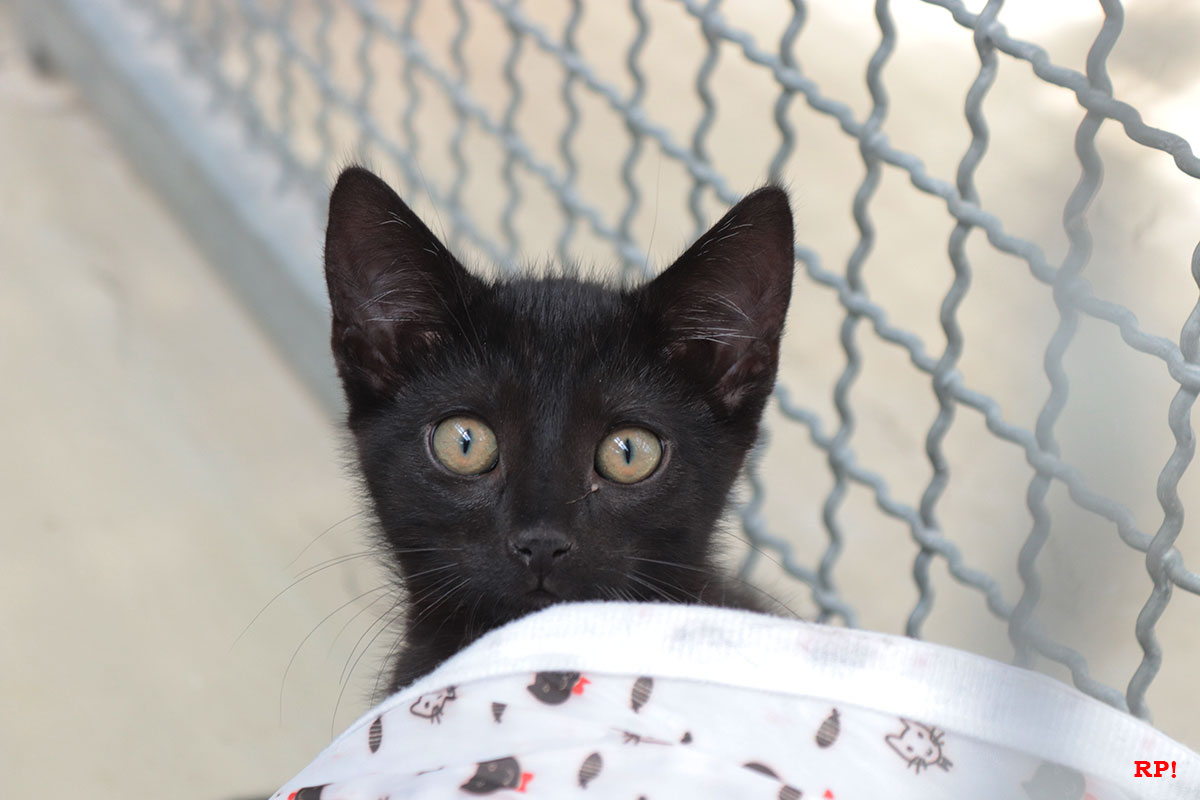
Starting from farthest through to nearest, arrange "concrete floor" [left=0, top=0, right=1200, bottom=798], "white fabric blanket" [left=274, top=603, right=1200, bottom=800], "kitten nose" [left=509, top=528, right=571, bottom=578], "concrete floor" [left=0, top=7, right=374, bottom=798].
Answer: "concrete floor" [left=0, top=7, right=374, bottom=798] < "concrete floor" [left=0, top=0, right=1200, bottom=798] < "kitten nose" [left=509, top=528, right=571, bottom=578] < "white fabric blanket" [left=274, top=603, right=1200, bottom=800]

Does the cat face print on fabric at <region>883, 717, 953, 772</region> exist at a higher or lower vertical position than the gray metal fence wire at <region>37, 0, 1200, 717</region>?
lower

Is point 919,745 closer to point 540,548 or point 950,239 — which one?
point 540,548

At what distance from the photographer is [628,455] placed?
100cm

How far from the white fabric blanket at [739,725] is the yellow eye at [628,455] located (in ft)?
0.72

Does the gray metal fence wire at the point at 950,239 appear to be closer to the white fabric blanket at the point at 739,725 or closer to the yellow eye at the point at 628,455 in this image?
the white fabric blanket at the point at 739,725

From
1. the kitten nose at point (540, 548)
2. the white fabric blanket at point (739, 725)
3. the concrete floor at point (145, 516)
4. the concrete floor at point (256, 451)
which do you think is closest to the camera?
the white fabric blanket at point (739, 725)

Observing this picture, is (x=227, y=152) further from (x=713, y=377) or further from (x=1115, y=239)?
(x=1115, y=239)

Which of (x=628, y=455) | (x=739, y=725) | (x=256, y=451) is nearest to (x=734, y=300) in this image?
(x=628, y=455)

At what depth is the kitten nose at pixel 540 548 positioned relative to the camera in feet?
3.04

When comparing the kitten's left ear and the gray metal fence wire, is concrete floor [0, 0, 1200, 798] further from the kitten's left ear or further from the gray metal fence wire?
the kitten's left ear

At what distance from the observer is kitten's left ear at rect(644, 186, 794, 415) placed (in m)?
0.99

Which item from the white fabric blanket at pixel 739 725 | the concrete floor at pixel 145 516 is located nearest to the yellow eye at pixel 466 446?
the white fabric blanket at pixel 739 725

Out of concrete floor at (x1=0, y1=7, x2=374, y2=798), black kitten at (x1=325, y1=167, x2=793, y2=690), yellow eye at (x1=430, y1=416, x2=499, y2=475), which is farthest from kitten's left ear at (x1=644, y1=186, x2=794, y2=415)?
concrete floor at (x1=0, y1=7, x2=374, y2=798)

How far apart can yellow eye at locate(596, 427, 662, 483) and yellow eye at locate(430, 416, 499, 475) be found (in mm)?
96
